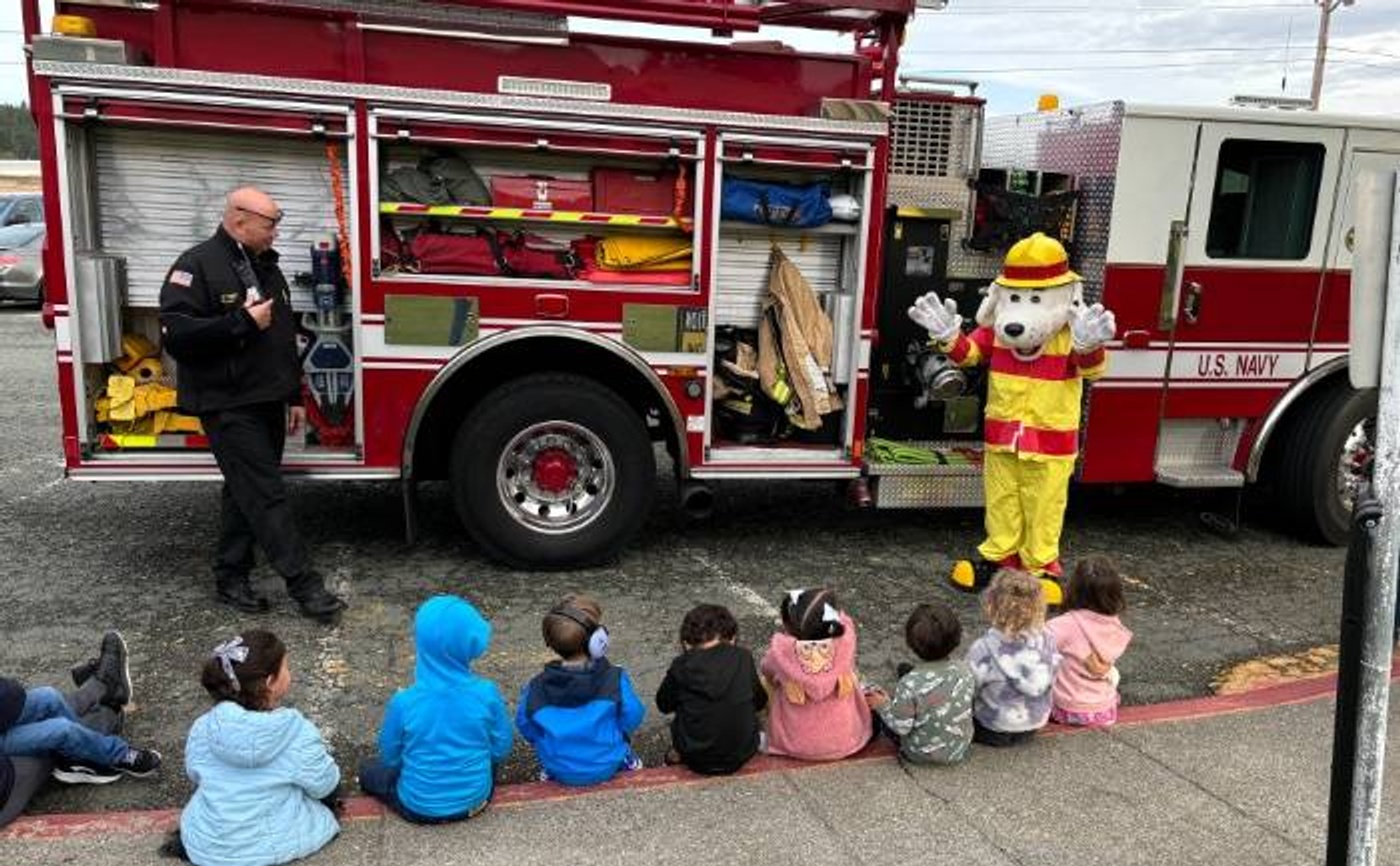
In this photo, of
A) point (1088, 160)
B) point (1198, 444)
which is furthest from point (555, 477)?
point (1198, 444)

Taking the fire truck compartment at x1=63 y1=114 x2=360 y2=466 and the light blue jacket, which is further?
the fire truck compartment at x1=63 y1=114 x2=360 y2=466

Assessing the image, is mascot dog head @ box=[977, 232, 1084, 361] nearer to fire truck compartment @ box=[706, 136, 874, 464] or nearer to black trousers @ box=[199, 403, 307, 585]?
fire truck compartment @ box=[706, 136, 874, 464]

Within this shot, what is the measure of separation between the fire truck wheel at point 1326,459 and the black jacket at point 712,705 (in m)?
4.32

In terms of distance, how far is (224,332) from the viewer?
4.75 meters

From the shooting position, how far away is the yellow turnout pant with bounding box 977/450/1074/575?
5.63m

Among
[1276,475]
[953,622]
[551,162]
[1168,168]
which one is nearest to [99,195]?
[551,162]

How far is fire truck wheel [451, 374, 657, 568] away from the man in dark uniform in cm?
82

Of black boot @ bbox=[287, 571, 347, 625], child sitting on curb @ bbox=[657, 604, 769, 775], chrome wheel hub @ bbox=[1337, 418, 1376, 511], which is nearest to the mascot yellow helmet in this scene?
chrome wheel hub @ bbox=[1337, 418, 1376, 511]

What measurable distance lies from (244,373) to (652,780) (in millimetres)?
2503

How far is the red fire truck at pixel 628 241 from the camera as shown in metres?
5.18

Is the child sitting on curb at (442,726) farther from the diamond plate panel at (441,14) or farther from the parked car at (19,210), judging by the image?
the parked car at (19,210)

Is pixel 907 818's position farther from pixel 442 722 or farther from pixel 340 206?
pixel 340 206

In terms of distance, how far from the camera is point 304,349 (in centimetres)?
550

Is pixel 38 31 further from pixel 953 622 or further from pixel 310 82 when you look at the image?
pixel 953 622
